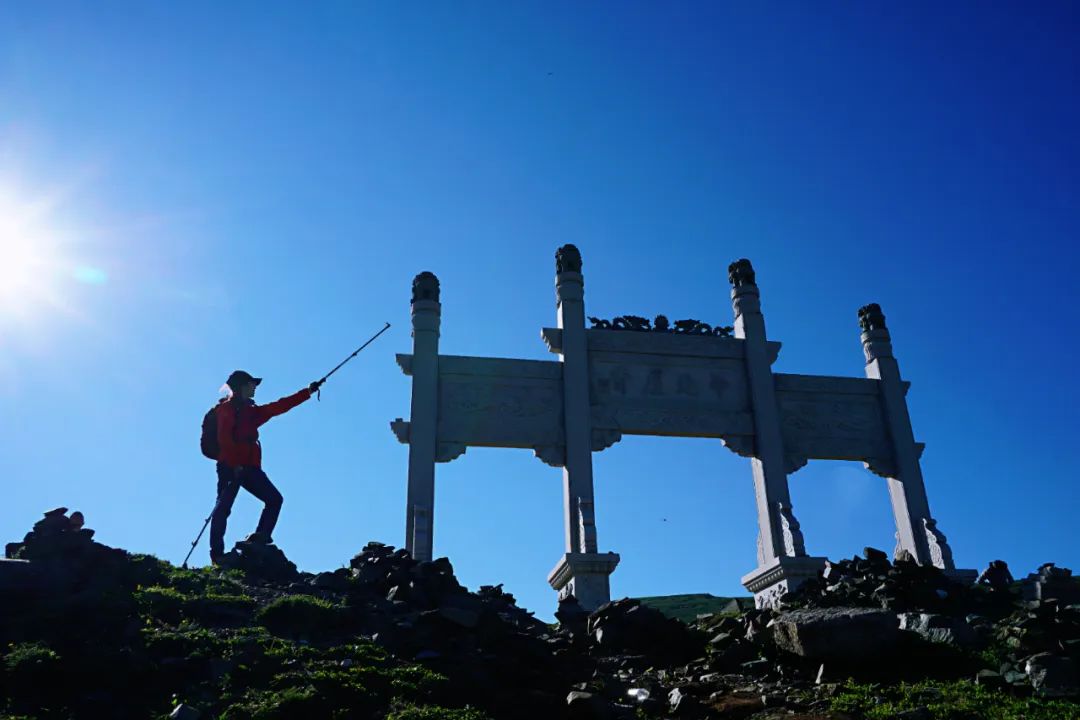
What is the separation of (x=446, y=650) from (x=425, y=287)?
1089cm

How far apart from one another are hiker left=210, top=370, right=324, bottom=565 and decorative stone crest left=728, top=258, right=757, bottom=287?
12.1m

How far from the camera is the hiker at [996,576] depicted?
45.1 feet

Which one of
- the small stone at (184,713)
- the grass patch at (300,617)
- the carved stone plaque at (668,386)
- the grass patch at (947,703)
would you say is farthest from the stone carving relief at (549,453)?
the small stone at (184,713)

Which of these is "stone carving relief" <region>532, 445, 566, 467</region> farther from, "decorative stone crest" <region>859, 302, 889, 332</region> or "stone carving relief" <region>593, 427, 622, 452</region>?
"decorative stone crest" <region>859, 302, 889, 332</region>

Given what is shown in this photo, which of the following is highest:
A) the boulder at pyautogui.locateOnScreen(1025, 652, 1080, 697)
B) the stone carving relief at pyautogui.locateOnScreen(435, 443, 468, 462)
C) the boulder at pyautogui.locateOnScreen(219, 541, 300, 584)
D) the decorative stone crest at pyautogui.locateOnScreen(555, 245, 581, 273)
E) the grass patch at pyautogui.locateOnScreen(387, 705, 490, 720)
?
the decorative stone crest at pyautogui.locateOnScreen(555, 245, 581, 273)

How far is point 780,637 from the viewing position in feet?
32.0

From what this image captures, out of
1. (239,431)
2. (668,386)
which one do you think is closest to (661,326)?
(668,386)

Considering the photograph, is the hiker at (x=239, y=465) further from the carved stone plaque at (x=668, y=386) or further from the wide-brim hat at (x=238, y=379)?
the carved stone plaque at (x=668, y=386)

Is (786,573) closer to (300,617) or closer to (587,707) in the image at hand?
(587,707)

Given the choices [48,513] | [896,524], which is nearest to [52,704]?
[48,513]

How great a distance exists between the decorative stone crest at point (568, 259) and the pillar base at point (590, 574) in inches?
258

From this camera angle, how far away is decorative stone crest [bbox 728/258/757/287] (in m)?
21.2

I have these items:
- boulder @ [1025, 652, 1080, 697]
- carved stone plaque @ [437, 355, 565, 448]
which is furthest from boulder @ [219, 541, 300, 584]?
boulder @ [1025, 652, 1080, 697]

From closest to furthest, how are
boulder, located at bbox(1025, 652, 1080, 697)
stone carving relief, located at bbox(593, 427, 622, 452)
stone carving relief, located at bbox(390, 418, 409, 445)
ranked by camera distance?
boulder, located at bbox(1025, 652, 1080, 697) → stone carving relief, located at bbox(390, 418, 409, 445) → stone carving relief, located at bbox(593, 427, 622, 452)
